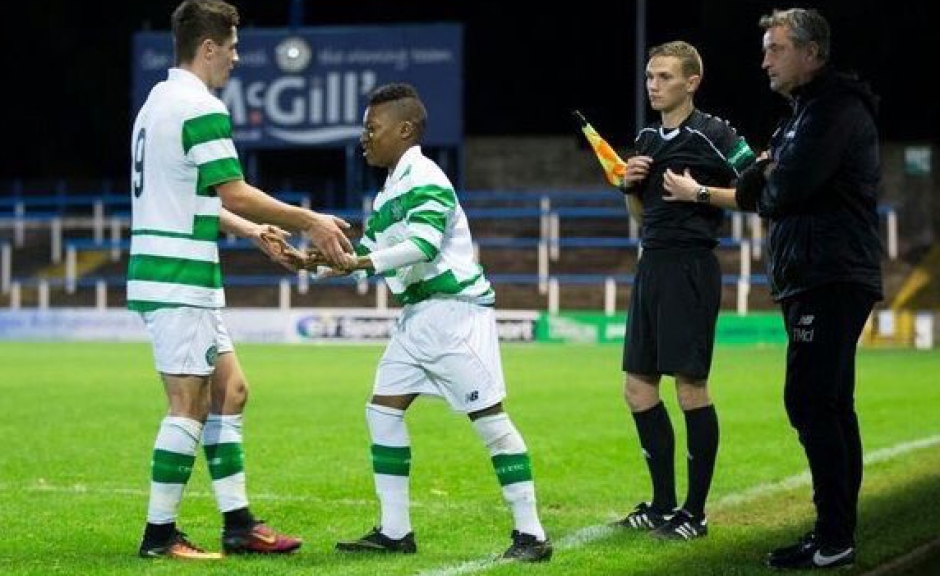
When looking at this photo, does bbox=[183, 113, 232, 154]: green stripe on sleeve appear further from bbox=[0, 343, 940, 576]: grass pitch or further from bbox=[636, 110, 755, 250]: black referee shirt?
bbox=[636, 110, 755, 250]: black referee shirt

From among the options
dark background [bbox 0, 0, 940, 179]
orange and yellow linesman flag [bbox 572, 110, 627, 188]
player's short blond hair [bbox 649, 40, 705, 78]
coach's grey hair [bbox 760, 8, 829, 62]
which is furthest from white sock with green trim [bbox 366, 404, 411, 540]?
dark background [bbox 0, 0, 940, 179]

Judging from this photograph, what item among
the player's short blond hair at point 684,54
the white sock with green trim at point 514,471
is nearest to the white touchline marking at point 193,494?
the white sock with green trim at point 514,471

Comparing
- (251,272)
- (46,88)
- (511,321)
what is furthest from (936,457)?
(46,88)

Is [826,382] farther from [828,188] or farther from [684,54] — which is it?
[684,54]

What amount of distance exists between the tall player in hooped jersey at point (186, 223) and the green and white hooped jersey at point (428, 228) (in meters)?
0.24

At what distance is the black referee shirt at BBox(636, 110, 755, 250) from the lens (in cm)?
831

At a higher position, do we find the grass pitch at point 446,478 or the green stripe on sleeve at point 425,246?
the green stripe on sleeve at point 425,246

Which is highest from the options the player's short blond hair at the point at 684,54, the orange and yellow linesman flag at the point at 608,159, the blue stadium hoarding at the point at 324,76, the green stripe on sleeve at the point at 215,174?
the blue stadium hoarding at the point at 324,76

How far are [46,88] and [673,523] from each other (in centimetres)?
3908

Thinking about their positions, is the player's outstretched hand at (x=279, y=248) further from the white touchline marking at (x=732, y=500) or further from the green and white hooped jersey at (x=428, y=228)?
the white touchline marking at (x=732, y=500)

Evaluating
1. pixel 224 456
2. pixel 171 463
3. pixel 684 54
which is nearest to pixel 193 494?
pixel 224 456

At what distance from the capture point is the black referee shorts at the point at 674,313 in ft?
27.1

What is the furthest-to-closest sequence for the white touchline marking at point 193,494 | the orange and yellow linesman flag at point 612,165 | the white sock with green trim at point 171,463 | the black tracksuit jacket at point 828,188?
1. the white touchline marking at point 193,494
2. the orange and yellow linesman flag at point 612,165
3. the white sock with green trim at point 171,463
4. the black tracksuit jacket at point 828,188

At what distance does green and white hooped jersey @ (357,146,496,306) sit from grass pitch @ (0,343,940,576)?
45.7 inches
